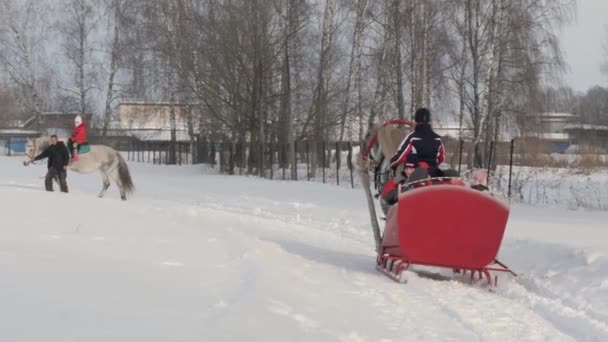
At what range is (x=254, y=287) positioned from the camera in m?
6.16

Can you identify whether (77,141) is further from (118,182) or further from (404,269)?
(404,269)

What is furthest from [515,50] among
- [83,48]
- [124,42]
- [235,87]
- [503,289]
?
[83,48]

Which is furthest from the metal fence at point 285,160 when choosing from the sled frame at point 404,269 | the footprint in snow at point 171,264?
the footprint in snow at point 171,264

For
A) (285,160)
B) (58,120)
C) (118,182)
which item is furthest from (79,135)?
(58,120)

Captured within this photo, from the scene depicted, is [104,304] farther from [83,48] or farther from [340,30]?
[83,48]

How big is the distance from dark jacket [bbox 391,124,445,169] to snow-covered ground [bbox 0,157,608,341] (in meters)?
1.36

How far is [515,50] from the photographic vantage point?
1152 inches

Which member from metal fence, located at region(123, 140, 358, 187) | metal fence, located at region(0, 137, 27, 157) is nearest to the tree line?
metal fence, located at region(123, 140, 358, 187)

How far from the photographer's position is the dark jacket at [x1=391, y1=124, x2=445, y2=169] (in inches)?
313

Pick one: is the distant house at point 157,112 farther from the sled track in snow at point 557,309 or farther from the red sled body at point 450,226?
the sled track in snow at point 557,309

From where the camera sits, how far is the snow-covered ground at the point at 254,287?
481 cm

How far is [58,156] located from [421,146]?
39.9 feet

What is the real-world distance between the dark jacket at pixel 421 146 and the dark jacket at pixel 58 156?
1188cm

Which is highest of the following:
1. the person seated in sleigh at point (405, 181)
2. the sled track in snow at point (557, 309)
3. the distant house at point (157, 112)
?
the distant house at point (157, 112)
